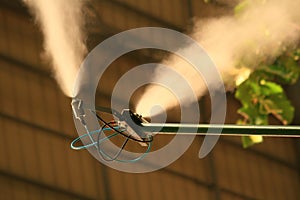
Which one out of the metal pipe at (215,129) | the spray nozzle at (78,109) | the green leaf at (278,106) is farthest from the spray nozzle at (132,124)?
the green leaf at (278,106)

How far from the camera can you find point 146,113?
6.05 metres

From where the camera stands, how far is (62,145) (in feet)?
47.6

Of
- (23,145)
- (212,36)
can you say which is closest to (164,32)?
(23,145)

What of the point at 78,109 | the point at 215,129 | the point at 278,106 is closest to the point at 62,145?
the point at 278,106

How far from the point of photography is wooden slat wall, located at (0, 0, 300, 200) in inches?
549

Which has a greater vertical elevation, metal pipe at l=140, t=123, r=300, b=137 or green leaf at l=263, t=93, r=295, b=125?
green leaf at l=263, t=93, r=295, b=125

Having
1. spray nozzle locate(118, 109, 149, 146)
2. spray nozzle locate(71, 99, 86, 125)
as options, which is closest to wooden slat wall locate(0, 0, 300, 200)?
spray nozzle locate(118, 109, 149, 146)

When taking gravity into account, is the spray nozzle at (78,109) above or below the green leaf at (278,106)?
below

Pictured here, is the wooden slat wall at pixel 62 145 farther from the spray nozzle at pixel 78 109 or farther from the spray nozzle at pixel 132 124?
the spray nozzle at pixel 78 109

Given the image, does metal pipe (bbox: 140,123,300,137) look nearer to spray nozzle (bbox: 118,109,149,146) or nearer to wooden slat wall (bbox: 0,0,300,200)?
spray nozzle (bbox: 118,109,149,146)

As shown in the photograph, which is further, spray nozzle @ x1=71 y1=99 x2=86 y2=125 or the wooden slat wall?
the wooden slat wall

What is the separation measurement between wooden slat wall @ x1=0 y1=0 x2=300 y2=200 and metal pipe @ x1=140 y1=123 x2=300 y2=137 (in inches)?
264

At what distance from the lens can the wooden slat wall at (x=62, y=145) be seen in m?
14.0

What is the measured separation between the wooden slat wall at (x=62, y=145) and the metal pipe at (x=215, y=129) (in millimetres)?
6704
